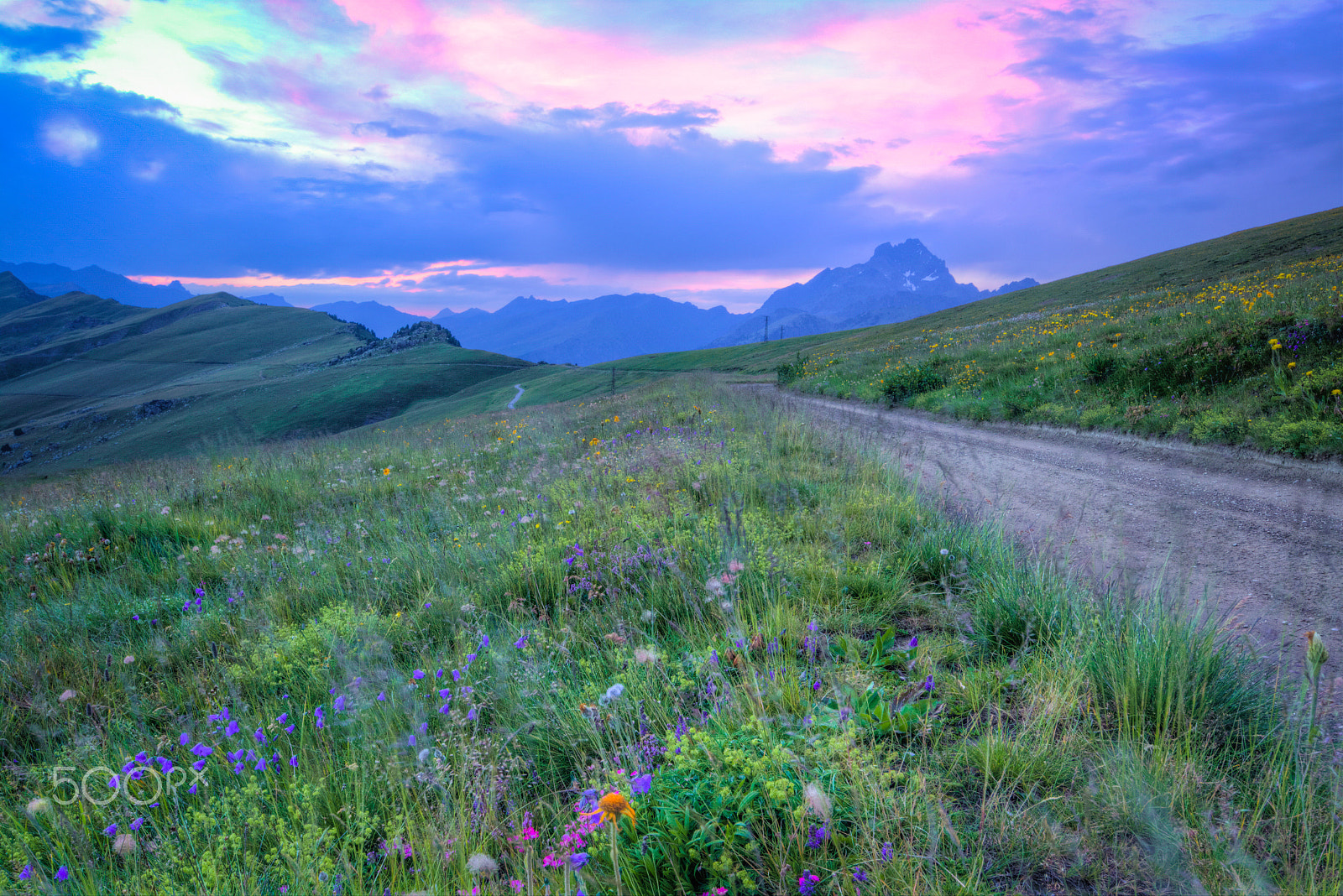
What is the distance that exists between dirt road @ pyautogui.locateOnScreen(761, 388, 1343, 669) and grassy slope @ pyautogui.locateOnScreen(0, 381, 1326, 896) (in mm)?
686

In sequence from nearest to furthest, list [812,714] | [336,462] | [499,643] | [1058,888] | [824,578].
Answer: [1058,888]
[812,714]
[499,643]
[824,578]
[336,462]

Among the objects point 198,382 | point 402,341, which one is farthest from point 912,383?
point 198,382

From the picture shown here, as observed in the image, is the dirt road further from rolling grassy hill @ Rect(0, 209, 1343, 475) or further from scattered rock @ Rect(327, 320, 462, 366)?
scattered rock @ Rect(327, 320, 462, 366)

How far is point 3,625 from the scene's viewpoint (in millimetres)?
4371

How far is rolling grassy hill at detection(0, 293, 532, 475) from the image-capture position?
56.2 metres

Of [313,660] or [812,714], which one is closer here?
[812,714]

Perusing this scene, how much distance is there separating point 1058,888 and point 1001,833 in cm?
17

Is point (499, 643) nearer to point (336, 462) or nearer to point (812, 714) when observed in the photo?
point (812, 714)

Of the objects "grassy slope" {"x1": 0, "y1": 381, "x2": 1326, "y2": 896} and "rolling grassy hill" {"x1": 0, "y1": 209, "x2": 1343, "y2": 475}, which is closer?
"grassy slope" {"x1": 0, "y1": 381, "x2": 1326, "y2": 896}

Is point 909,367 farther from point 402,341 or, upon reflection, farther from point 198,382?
point 198,382

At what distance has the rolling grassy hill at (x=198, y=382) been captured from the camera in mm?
56156

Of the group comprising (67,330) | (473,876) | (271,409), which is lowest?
(473,876)

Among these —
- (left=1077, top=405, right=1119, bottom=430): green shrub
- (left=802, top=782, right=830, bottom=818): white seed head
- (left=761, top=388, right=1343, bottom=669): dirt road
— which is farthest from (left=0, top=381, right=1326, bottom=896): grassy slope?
(left=1077, top=405, right=1119, bottom=430): green shrub

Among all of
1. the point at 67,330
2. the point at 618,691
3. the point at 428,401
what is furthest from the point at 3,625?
the point at 67,330
